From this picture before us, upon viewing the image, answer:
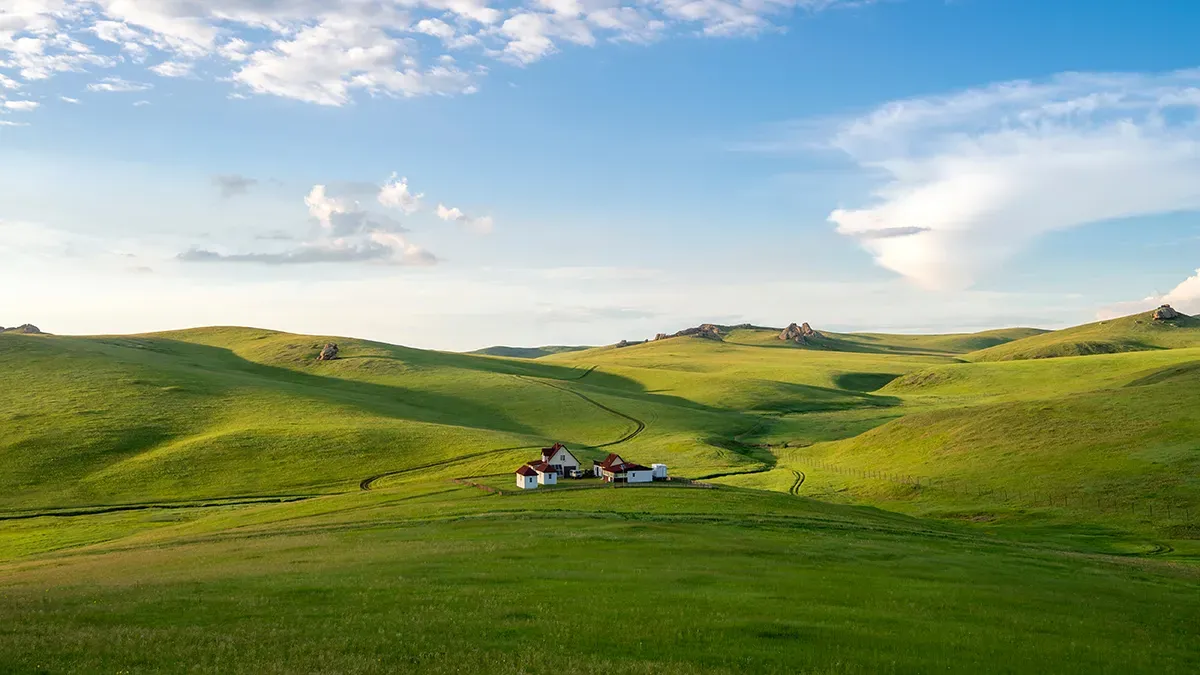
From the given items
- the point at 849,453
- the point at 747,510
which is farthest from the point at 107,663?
the point at 849,453

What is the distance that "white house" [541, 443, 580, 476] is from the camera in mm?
90312

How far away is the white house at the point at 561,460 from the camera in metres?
90.3

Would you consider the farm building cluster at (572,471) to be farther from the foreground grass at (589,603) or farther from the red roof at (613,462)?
the foreground grass at (589,603)

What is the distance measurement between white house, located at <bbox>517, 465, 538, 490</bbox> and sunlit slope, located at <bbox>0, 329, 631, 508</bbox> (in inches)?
957

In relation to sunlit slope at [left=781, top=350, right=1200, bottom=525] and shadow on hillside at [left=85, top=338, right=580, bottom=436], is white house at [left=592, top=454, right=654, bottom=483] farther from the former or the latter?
shadow on hillside at [left=85, top=338, right=580, bottom=436]

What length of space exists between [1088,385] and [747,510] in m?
155

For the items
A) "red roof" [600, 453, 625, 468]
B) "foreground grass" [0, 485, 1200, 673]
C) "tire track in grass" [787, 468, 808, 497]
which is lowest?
"tire track in grass" [787, 468, 808, 497]

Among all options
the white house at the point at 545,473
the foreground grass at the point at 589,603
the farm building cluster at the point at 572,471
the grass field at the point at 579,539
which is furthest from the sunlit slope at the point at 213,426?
the foreground grass at the point at 589,603

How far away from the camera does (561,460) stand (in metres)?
91.6

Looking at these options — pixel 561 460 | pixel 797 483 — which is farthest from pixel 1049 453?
pixel 561 460

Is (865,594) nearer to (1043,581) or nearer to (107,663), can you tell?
(1043,581)

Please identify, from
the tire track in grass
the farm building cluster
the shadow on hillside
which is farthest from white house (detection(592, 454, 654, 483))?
the shadow on hillside

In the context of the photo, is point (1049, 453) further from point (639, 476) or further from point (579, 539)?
point (579, 539)

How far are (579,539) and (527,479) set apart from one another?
35.2m
